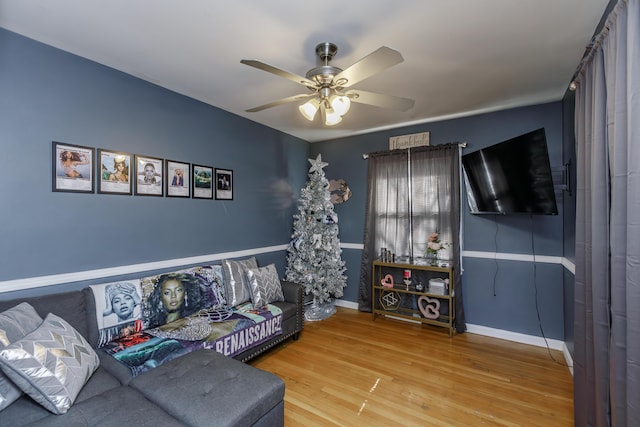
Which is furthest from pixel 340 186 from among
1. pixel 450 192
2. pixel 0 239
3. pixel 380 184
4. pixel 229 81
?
pixel 0 239

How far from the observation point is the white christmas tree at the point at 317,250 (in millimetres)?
4027

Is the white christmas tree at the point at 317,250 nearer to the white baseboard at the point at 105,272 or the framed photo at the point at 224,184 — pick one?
the white baseboard at the point at 105,272

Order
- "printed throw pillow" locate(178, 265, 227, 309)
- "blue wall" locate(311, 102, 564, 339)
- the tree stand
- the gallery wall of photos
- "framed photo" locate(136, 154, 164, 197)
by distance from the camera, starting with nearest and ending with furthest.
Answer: the gallery wall of photos → "framed photo" locate(136, 154, 164, 197) → "printed throw pillow" locate(178, 265, 227, 309) → "blue wall" locate(311, 102, 564, 339) → the tree stand

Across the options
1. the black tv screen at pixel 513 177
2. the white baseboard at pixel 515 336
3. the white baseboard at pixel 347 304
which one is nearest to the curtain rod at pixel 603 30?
the black tv screen at pixel 513 177

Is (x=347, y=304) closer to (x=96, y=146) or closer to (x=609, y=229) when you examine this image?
(x=609, y=229)

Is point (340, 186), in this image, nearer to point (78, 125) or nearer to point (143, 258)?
point (143, 258)

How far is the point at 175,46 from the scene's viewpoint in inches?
83.6

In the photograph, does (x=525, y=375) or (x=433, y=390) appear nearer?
(x=433, y=390)

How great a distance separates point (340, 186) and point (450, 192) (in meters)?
1.68

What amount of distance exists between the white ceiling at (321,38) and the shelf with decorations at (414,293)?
7.37ft

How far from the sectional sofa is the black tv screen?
2706 millimetres

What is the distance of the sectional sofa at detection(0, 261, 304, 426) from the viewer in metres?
1.37

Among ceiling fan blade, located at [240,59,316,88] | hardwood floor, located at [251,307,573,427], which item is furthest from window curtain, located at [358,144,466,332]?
ceiling fan blade, located at [240,59,316,88]

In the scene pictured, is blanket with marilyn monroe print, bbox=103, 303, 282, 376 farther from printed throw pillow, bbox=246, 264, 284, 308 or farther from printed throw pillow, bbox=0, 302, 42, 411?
printed throw pillow, bbox=0, 302, 42, 411
